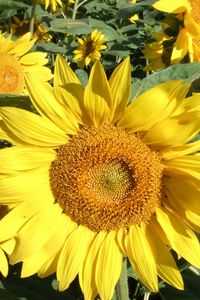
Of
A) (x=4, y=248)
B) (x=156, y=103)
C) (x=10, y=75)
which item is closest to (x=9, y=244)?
(x=4, y=248)

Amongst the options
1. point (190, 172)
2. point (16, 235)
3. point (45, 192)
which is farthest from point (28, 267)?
point (190, 172)

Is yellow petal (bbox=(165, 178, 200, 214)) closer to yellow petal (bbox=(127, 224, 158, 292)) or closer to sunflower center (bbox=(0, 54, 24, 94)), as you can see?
yellow petal (bbox=(127, 224, 158, 292))

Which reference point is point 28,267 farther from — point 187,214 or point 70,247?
point 187,214

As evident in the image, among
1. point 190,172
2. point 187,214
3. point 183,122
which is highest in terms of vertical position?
point 183,122

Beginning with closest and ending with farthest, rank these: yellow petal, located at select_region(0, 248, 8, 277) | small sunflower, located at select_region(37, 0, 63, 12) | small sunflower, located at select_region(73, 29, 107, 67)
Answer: yellow petal, located at select_region(0, 248, 8, 277)
small sunflower, located at select_region(73, 29, 107, 67)
small sunflower, located at select_region(37, 0, 63, 12)

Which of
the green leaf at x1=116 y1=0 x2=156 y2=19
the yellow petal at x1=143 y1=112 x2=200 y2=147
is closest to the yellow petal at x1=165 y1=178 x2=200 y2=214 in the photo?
the yellow petal at x1=143 y1=112 x2=200 y2=147

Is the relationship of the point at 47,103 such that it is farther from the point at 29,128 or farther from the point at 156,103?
the point at 156,103

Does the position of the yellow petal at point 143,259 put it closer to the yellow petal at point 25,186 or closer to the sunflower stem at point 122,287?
the sunflower stem at point 122,287
